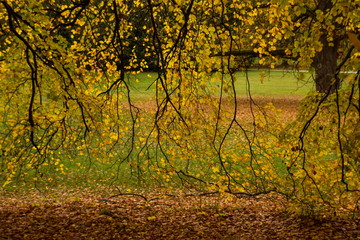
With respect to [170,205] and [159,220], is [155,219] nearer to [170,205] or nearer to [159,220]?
[159,220]

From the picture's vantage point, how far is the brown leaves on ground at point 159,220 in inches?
258

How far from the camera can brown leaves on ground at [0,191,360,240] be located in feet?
21.5

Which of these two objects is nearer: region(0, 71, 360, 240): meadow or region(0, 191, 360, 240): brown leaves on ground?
region(0, 71, 360, 240): meadow

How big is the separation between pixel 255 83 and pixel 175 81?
3172cm

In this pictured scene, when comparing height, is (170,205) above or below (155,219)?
below

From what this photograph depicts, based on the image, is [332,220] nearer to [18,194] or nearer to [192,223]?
[192,223]

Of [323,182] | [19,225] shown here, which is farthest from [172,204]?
[323,182]

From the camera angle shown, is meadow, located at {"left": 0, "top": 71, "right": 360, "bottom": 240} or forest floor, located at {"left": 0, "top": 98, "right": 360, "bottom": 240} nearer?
meadow, located at {"left": 0, "top": 71, "right": 360, "bottom": 240}

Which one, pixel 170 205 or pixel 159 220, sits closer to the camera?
pixel 159 220

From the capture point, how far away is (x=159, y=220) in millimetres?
7543

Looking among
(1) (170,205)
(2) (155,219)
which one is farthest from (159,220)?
(1) (170,205)

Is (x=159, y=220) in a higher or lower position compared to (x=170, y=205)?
higher

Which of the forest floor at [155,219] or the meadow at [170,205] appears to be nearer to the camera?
the meadow at [170,205]

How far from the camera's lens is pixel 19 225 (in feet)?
22.7
